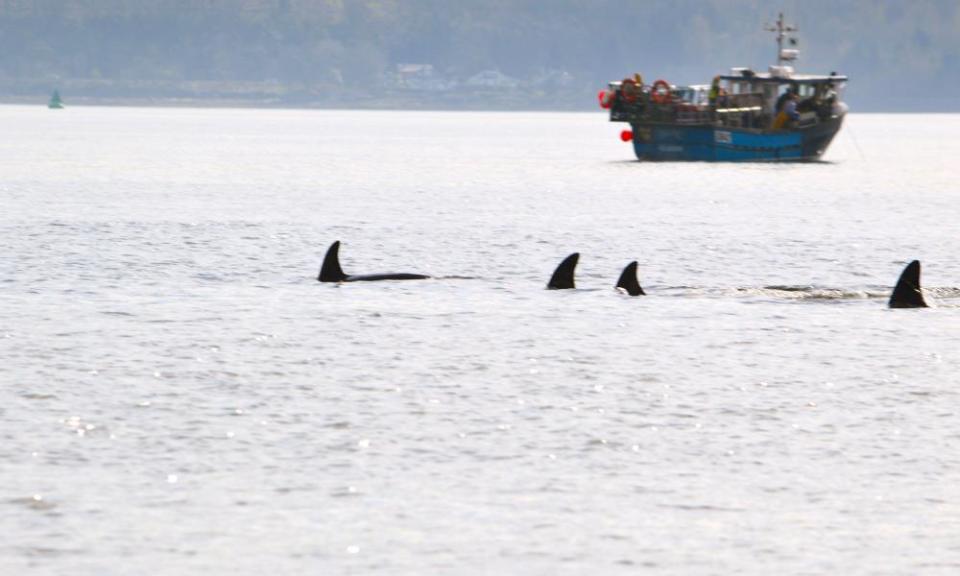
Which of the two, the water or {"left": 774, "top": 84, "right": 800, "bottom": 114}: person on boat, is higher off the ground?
{"left": 774, "top": 84, "right": 800, "bottom": 114}: person on boat

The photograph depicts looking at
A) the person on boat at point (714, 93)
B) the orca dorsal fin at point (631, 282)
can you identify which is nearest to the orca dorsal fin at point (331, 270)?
the orca dorsal fin at point (631, 282)

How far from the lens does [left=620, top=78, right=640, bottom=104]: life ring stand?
110250 mm

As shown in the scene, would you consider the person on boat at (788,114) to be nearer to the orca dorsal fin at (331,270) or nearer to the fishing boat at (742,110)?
the fishing boat at (742,110)

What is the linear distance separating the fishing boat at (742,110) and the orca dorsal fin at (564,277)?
207 ft

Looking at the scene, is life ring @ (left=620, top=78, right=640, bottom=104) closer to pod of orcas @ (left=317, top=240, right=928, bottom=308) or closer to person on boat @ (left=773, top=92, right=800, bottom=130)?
person on boat @ (left=773, top=92, right=800, bottom=130)

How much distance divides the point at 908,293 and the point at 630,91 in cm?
7000

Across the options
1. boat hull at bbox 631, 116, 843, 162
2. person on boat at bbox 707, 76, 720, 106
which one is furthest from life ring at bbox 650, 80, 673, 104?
person on boat at bbox 707, 76, 720, 106

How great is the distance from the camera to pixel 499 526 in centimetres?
1947

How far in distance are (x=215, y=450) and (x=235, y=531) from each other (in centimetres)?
408

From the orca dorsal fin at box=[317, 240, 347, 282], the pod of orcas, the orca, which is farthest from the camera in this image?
the orca dorsal fin at box=[317, 240, 347, 282]

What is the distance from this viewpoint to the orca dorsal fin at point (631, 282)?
144 feet

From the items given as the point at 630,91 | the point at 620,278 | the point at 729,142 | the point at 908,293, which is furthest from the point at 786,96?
the point at 908,293

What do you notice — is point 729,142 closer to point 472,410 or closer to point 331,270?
→ point 331,270

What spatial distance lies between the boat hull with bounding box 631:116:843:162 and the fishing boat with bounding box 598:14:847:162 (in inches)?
2.4
